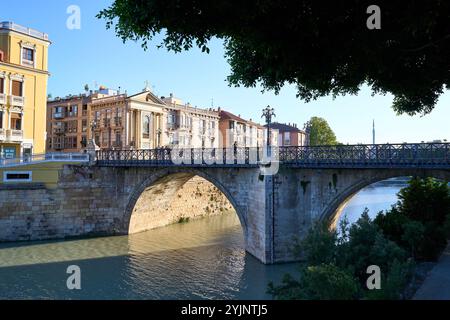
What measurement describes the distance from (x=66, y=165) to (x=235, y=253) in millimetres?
14250

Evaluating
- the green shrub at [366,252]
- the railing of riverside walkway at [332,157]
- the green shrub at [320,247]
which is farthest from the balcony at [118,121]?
the green shrub at [366,252]

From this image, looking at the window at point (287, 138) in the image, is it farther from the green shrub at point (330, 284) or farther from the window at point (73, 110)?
the green shrub at point (330, 284)

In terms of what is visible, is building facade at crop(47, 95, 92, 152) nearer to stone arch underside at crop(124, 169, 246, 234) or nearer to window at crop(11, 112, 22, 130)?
window at crop(11, 112, 22, 130)

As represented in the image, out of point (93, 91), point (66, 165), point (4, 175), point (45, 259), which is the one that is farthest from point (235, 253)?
point (93, 91)

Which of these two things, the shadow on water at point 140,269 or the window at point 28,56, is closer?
the shadow on water at point 140,269

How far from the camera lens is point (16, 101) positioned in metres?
31.0

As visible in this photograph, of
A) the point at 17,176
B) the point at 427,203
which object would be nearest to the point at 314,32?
the point at 427,203

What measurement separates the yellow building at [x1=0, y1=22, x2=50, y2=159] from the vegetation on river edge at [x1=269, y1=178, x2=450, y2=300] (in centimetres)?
2788

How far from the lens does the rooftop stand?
102 feet

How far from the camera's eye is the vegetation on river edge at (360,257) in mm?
8766

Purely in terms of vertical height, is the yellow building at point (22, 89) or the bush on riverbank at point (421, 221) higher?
the yellow building at point (22, 89)

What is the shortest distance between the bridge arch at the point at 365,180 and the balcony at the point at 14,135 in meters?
25.4

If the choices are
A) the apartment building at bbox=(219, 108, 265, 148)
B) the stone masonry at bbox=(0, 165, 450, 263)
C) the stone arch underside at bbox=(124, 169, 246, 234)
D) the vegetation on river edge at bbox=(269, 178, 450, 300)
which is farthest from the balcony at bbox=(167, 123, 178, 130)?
the vegetation on river edge at bbox=(269, 178, 450, 300)

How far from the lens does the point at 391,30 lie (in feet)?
28.3
